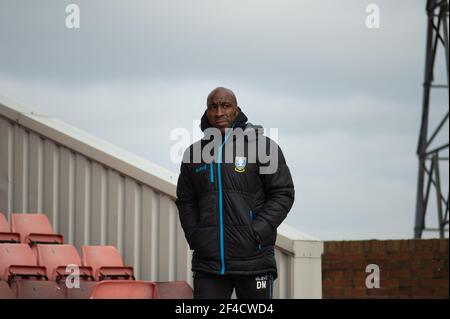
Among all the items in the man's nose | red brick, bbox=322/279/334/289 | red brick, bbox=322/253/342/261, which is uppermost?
the man's nose

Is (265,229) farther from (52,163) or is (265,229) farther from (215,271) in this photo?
(52,163)

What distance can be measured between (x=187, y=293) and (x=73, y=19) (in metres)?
2.82

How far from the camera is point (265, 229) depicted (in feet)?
18.9

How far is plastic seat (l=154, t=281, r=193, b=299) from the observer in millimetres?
7789

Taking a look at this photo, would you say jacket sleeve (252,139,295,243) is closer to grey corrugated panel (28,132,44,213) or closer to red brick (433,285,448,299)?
grey corrugated panel (28,132,44,213)

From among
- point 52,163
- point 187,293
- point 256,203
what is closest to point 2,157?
point 52,163

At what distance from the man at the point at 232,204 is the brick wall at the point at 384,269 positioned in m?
5.91

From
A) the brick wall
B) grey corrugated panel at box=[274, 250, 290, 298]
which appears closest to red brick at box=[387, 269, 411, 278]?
the brick wall

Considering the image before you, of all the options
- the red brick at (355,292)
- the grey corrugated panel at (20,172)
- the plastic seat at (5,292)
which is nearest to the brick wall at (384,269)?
the red brick at (355,292)

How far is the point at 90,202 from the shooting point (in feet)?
29.5

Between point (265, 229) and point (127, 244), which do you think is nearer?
point (265, 229)

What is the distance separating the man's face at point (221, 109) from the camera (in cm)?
585

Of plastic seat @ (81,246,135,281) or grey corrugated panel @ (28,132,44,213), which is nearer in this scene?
plastic seat @ (81,246,135,281)
